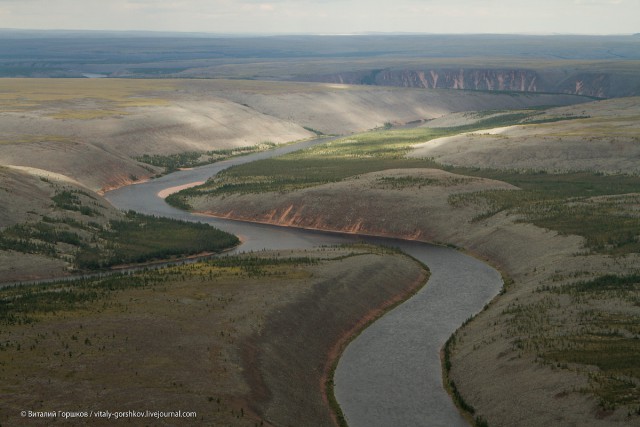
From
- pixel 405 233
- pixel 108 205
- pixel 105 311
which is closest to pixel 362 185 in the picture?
pixel 405 233

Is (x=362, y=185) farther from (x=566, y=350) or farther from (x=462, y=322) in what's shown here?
(x=566, y=350)

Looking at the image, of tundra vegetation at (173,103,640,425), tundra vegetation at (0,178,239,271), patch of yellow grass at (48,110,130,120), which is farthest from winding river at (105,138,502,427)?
patch of yellow grass at (48,110,130,120)

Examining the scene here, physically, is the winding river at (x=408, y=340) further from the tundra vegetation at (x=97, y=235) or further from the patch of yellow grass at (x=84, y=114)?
the patch of yellow grass at (x=84, y=114)

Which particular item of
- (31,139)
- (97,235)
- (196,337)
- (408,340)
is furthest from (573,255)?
(31,139)

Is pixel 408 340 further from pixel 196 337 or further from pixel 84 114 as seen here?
pixel 84 114

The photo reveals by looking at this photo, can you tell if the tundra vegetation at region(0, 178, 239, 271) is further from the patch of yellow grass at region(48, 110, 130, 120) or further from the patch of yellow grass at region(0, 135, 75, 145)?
the patch of yellow grass at region(48, 110, 130, 120)

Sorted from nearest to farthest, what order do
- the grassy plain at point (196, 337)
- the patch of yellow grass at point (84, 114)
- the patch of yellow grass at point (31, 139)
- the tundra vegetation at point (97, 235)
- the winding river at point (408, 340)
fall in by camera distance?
1. the grassy plain at point (196, 337)
2. the winding river at point (408, 340)
3. the tundra vegetation at point (97, 235)
4. the patch of yellow grass at point (31, 139)
5. the patch of yellow grass at point (84, 114)

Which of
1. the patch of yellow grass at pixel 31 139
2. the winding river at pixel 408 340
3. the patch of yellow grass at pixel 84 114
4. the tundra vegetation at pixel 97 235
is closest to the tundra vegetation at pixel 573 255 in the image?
the winding river at pixel 408 340
